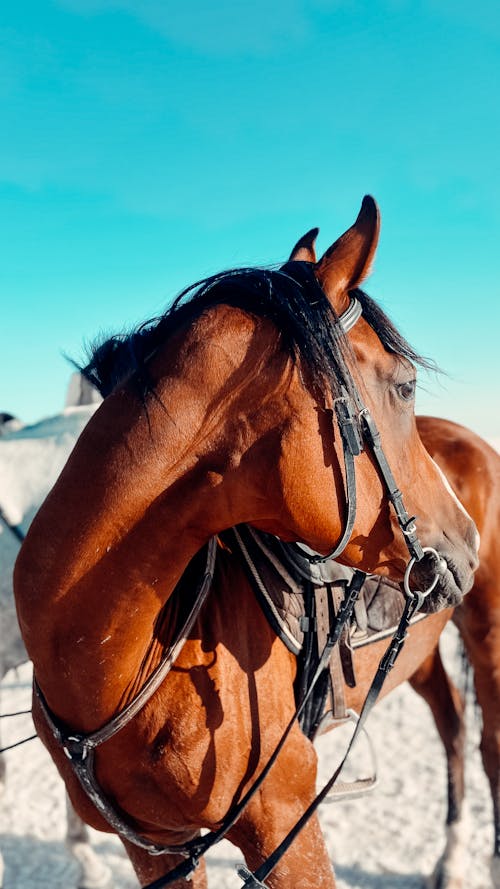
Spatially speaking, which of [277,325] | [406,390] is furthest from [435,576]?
[277,325]

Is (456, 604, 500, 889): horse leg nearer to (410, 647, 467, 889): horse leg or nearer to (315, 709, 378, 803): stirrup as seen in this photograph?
(410, 647, 467, 889): horse leg

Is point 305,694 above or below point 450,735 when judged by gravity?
above

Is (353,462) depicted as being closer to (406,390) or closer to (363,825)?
(406,390)

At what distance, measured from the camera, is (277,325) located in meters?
1.52

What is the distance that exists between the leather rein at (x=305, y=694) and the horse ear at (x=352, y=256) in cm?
7

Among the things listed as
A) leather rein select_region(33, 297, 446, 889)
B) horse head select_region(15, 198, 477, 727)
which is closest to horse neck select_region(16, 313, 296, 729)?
horse head select_region(15, 198, 477, 727)

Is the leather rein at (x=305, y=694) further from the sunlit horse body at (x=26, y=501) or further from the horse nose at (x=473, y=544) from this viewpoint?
the sunlit horse body at (x=26, y=501)

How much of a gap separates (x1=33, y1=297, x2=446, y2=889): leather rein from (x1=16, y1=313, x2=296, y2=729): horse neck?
15 centimetres

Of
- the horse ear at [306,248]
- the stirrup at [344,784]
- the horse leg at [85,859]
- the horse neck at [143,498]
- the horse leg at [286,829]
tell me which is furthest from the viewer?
the horse leg at [85,859]

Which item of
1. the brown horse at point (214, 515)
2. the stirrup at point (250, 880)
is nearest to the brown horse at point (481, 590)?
the brown horse at point (214, 515)

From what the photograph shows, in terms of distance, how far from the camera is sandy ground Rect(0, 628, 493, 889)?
11.8ft

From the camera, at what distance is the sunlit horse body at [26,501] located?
3.42 m

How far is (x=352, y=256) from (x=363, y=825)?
3.82 m

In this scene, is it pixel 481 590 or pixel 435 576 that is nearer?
pixel 435 576
